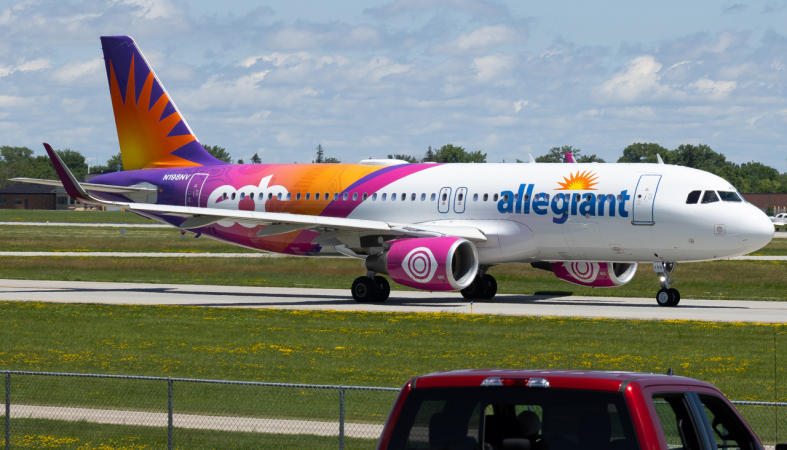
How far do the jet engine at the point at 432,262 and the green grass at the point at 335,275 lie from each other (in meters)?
6.86

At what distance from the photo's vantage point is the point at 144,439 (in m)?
13.8

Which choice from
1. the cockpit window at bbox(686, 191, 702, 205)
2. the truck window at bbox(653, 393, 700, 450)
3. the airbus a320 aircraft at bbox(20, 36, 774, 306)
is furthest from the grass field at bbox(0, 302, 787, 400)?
the truck window at bbox(653, 393, 700, 450)

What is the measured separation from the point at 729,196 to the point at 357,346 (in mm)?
14252

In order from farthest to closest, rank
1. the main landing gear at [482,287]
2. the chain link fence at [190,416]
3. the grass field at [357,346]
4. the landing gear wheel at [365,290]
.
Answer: the main landing gear at [482,287] < the landing gear wheel at [365,290] < the grass field at [357,346] < the chain link fence at [190,416]

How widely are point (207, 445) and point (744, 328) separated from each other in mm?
16995

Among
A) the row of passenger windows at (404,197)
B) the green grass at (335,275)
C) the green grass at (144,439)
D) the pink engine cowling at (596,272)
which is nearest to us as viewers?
the green grass at (144,439)

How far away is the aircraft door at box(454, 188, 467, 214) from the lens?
34.9 m

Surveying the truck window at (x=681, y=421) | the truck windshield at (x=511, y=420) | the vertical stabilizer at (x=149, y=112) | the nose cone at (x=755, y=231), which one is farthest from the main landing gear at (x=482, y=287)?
the truck windshield at (x=511, y=420)

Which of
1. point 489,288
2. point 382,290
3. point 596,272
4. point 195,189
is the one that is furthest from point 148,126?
point 596,272

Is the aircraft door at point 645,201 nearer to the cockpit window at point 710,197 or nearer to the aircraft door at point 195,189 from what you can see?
the cockpit window at point 710,197

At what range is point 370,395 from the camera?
1778cm

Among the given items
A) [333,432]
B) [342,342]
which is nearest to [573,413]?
[333,432]

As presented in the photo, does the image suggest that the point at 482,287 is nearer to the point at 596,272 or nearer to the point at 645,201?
the point at 596,272

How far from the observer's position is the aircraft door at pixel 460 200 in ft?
115
